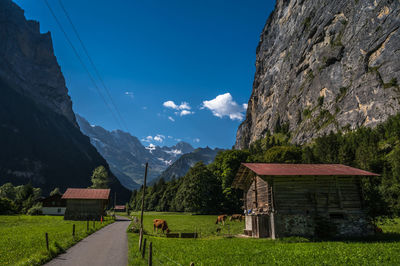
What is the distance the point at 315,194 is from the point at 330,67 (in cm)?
10956

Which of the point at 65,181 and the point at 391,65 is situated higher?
the point at 391,65

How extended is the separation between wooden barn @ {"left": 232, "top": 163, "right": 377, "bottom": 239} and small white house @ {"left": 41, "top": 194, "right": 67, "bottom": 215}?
71086 mm

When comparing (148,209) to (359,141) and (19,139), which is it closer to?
(359,141)

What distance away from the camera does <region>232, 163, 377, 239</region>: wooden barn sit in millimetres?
Answer: 27109

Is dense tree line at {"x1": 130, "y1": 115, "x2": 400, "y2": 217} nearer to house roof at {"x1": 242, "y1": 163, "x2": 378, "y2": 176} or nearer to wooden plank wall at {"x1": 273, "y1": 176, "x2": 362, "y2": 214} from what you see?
house roof at {"x1": 242, "y1": 163, "x2": 378, "y2": 176}

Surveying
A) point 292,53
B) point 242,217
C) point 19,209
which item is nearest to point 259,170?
point 242,217

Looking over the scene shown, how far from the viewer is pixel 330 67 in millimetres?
119625

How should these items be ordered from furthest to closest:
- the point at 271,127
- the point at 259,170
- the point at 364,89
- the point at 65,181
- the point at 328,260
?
the point at 65,181 → the point at 271,127 → the point at 364,89 → the point at 259,170 → the point at 328,260

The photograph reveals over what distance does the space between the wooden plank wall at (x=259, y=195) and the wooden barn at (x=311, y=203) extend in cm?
12

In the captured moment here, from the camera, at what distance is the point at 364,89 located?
9731cm

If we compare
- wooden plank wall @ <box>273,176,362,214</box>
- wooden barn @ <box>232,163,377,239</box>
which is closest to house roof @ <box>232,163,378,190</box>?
wooden barn @ <box>232,163,377,239</box>

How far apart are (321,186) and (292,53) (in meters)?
145

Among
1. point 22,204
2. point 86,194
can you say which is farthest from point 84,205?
point 22,204

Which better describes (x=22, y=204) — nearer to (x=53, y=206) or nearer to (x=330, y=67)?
(x=53, y=206)
